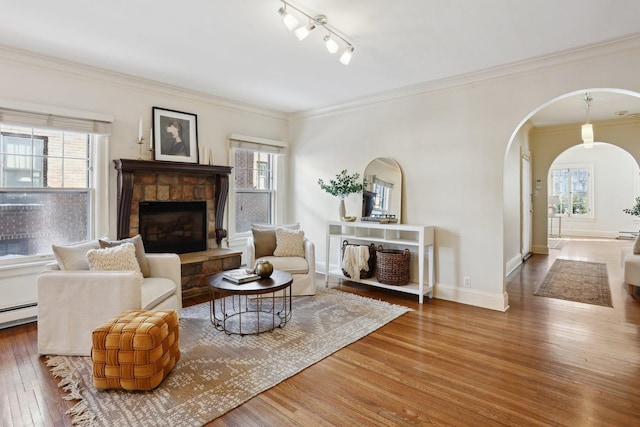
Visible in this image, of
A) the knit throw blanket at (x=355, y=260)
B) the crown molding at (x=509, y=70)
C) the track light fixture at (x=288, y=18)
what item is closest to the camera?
the track light fixture at (x=288, y=18)

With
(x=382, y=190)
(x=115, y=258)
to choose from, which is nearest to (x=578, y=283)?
(x=382, y=190)

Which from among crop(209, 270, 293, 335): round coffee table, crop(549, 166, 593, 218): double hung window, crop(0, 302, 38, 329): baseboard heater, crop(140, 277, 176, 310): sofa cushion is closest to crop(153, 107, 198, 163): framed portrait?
crop(140, 277, 176, 310): sofa cushion

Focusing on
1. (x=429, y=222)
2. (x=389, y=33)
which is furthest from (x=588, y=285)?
(x=389, y=33)

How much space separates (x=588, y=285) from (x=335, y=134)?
4211 millimetres

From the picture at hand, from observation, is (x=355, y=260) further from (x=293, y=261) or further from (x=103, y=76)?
(x=103, y=76)

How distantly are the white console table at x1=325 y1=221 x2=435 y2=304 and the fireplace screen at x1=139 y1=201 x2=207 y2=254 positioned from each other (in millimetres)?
1800

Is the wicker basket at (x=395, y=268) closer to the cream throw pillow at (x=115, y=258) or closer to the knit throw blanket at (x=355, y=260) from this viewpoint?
the knit throw blanket at (x=355, y=260)

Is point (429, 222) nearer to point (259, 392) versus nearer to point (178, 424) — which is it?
point (259, 392)

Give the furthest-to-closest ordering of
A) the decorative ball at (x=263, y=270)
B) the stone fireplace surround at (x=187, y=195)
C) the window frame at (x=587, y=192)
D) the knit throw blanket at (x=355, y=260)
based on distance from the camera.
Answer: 1. the window frame at (x=587, y=192)
2. the knit throw blanket at (x=355, y=260)
3. the stone fireplace surround at (x=187, y=195)
4. the decorative ball at (x=263, y=270)

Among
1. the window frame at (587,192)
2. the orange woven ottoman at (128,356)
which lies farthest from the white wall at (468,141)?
the window frame at (587,192)

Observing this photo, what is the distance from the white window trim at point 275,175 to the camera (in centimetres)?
507

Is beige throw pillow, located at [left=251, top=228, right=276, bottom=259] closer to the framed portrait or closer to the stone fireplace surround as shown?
the stone fireplace surround

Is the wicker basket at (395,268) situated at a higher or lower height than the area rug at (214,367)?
higher

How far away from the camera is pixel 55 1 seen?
2441 millimetres
